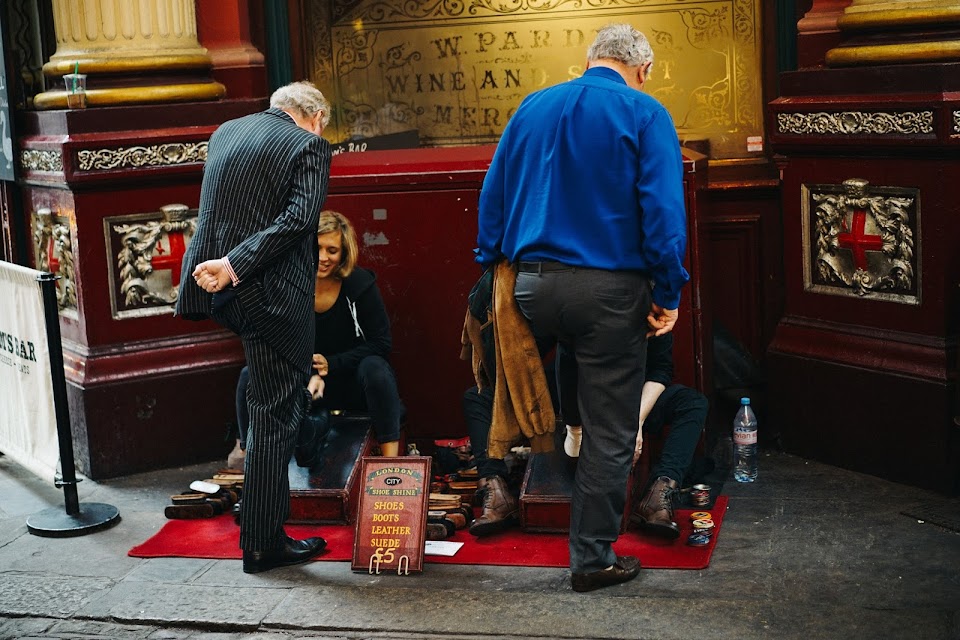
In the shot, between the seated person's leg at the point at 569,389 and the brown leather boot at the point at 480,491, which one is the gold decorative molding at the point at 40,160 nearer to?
the brown leather boot at the point at 480,491

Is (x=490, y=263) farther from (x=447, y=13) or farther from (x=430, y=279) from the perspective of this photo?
(x=447, y=13)

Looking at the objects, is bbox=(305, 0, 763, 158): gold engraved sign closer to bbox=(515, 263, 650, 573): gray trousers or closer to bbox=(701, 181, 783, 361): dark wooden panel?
bbox=(701, 181, 783, 361): dark wooden panel

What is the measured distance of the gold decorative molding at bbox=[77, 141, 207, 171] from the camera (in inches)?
248

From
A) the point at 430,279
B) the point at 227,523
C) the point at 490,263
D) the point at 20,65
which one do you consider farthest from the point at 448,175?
the point at 20,65

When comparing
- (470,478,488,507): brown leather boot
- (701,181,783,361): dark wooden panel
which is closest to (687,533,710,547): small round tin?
(470,478,488,507): brown leather boot

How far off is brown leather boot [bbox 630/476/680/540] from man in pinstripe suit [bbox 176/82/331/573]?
4.35 feet

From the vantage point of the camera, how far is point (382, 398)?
583cm

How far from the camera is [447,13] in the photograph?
24.7ft

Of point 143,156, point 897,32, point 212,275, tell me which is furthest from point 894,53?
point 143,156

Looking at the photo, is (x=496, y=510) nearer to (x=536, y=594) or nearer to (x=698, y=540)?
(x=536, y=594)

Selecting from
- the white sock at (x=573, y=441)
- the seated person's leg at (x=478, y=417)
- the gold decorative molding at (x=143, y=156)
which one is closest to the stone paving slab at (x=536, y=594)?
the white sock at (x=573, y=441)

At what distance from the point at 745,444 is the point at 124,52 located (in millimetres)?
3436

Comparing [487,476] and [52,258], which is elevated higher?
[52,258]

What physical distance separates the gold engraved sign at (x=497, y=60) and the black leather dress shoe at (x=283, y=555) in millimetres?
3102
